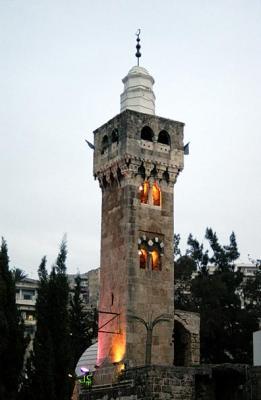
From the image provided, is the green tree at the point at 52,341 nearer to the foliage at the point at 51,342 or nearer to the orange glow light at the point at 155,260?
the foliage at the point at 51,342

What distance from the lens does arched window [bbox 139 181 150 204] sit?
139ft

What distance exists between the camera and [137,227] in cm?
4131

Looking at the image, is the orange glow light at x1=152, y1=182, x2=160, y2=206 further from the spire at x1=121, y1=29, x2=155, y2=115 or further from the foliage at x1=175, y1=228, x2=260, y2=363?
the foliage at x1=175, y1=228, x2=260, y2=363

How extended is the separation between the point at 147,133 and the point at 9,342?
18598 millimetres

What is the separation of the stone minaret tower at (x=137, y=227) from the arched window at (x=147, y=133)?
6cm

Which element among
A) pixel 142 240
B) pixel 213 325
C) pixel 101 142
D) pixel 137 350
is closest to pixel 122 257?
pixel 142 240

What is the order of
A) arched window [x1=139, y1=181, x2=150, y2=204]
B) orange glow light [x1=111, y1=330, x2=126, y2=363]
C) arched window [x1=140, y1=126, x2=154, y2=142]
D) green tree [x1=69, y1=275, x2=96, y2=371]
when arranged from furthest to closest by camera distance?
green tree [x1=69, y1=275, x2=96, y2=371] → arched window [x1=140, y1=126, x2=154, y2=142] → arched window [x1=139, y1=181, x2=150, y2=204] → orange glow light [x1=111, y1=330, x2=126, y2=363]

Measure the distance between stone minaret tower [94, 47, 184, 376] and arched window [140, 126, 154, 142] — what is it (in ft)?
0.19

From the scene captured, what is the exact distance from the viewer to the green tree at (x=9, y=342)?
92.2 feet

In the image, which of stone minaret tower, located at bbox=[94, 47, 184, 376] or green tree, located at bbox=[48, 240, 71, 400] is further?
stone minaret tower, located at bbox=[94, 47, 184, 376]

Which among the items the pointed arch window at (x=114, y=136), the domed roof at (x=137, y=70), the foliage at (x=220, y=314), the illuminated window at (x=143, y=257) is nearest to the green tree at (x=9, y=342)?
the illuminated window at (x=143, y=257)

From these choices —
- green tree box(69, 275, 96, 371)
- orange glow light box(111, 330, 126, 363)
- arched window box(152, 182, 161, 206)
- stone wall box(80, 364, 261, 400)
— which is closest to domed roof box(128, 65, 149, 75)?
arched window box(152, 182, 161, 206)

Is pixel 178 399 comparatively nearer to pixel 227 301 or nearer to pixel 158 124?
pixel 158 124

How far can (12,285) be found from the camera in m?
29.7
